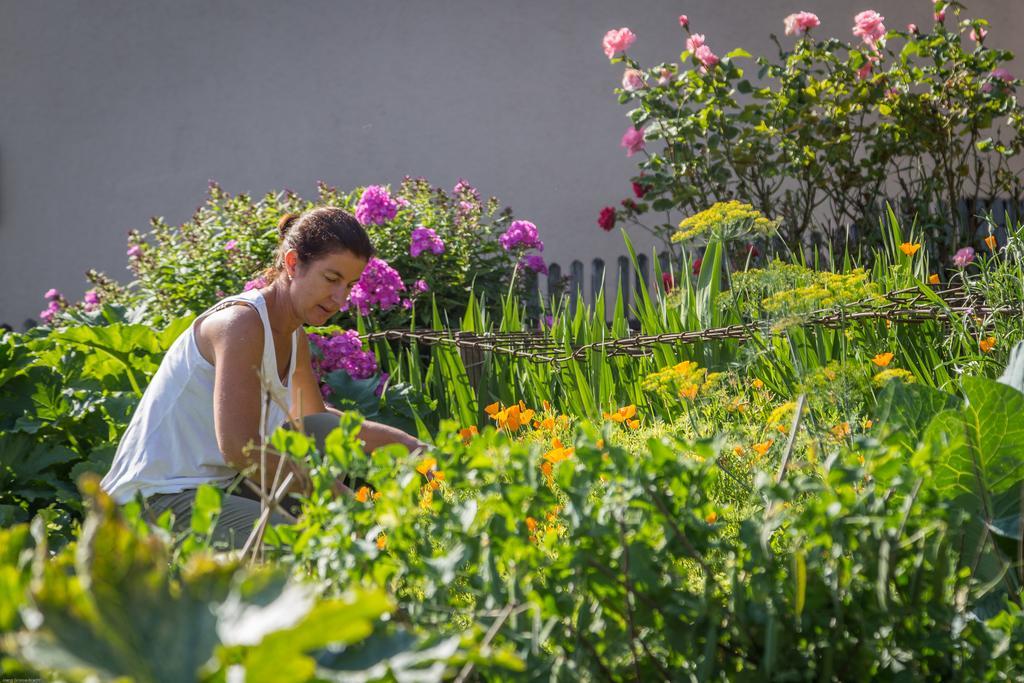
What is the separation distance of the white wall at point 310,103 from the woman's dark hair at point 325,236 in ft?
15.9

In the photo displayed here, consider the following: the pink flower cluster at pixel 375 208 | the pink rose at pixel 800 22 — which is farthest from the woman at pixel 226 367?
the pink rose at pixel 800 22

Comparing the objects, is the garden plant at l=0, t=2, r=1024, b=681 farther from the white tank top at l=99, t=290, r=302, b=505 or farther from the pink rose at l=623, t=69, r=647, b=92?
the pink rose at l=623, t=69, r=647, b=92

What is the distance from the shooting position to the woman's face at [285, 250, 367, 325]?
2.84m

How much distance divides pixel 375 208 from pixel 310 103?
12.1 ft

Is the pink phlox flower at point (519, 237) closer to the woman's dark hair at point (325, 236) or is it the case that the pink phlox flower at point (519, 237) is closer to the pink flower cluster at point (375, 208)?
the pink flower cluster at point (375, 208)

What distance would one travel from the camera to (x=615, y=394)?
357 centimetres

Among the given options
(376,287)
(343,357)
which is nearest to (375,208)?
(376,287)

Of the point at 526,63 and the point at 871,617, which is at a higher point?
the point at 526,63

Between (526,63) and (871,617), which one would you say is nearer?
(871,617)

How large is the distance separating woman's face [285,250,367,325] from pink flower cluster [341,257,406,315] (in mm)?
1499

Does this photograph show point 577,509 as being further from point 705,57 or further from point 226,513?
point 705,57

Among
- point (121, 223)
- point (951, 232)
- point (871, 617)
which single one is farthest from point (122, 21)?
point (871, 617)

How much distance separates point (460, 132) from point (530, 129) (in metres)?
0.53

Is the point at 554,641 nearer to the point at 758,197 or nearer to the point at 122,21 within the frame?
the point at 758,197
